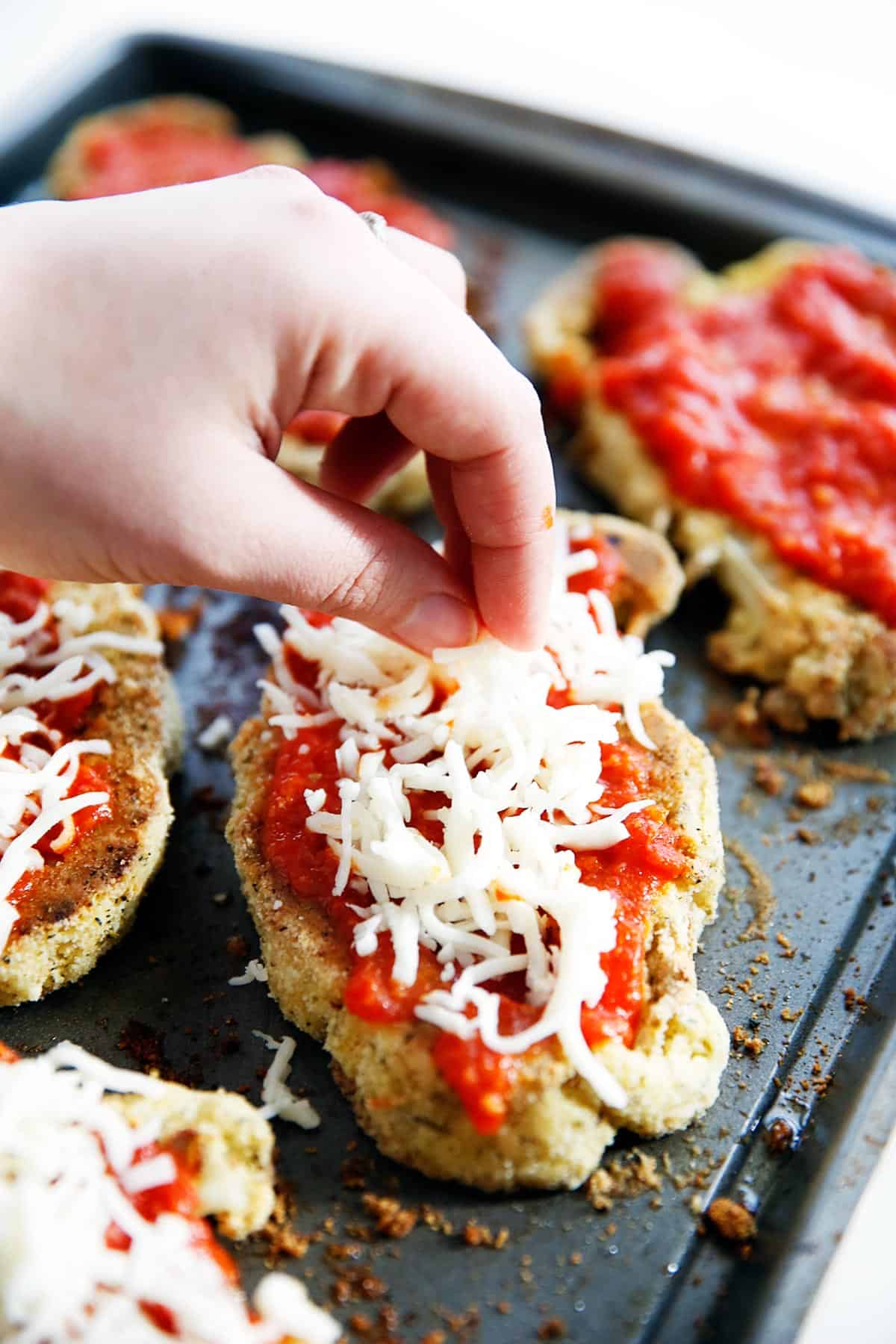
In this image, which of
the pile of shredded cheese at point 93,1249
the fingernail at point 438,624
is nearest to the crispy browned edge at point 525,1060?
the pile of shredded cheese at point 93,1249

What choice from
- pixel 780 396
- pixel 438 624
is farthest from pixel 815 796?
pixel 780 396

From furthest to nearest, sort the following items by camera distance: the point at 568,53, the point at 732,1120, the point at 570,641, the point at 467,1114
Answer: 1. the point at 568,53
2. the point at 570,641
3. the point at 732,1120
4. the point at 467,1114

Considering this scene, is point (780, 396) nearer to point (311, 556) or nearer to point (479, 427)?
point (479, 427)

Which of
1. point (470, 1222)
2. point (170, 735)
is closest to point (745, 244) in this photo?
point (170, 735)

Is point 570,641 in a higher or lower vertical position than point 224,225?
lower

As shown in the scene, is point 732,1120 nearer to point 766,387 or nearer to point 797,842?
point 797,842

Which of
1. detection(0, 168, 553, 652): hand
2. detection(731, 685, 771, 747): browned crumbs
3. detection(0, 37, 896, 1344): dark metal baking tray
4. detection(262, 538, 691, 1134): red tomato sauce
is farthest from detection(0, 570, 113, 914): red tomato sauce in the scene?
detection(731, 685, 771, 747): browned crumbs
